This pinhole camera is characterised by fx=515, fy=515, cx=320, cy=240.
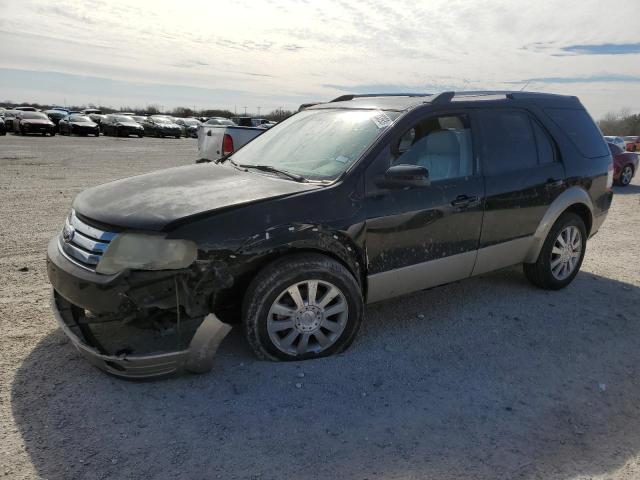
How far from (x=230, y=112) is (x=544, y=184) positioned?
280 ft

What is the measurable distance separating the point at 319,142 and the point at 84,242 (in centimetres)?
194

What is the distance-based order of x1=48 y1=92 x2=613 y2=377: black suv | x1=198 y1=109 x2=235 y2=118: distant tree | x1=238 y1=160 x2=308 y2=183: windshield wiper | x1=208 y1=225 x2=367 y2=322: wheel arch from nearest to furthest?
x1=48 y1=92 x2=613 y2=377: black suv < x1=208 y1=225 x2=367 y2=322: wheel arch < x1=238 y1=160 x2=308 y2=183: windshield wiper < x1=198 y1=109 x2=235 y2=118: distant tree

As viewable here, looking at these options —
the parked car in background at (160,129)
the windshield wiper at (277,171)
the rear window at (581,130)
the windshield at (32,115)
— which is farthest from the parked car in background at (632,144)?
the windshield at (32,115)

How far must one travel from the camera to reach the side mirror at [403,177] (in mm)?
3660

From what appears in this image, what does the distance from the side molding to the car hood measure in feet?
7.89

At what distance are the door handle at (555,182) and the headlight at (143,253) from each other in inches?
→ 134

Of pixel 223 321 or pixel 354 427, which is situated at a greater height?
pixel 223 321

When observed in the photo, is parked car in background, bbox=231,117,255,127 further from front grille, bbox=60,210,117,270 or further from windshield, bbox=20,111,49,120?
front grille, bbox=60,210,117,270

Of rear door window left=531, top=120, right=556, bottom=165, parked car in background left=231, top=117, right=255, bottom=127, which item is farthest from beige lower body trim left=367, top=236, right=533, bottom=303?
parked car in background left=231, top=117, right=255, bottom=127

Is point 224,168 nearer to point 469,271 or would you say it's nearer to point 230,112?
point 469,271

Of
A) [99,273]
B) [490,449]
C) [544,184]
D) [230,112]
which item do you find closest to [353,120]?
[544,184]

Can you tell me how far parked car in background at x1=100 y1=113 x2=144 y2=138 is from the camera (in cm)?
3606

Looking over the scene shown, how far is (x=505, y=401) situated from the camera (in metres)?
3.24

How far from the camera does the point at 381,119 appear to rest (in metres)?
4.03
